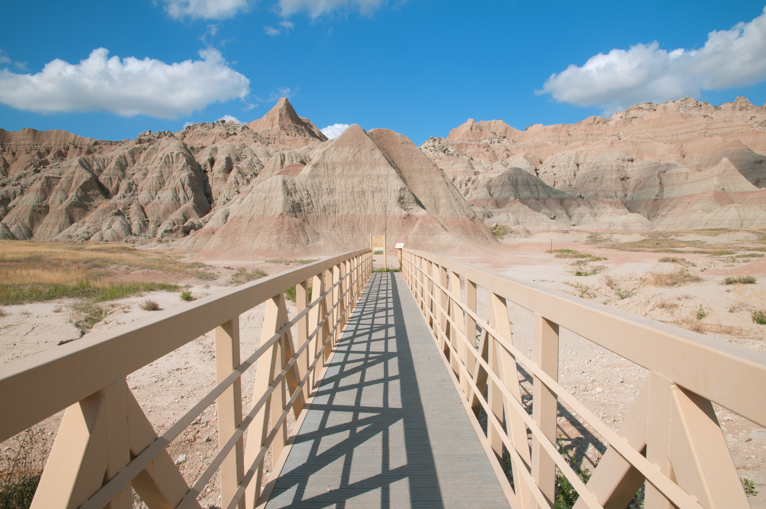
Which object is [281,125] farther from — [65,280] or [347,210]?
[65,280]

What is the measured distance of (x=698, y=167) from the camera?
8688cm

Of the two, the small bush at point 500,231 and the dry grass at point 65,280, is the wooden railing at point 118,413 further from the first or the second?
the small bush at point 500,231

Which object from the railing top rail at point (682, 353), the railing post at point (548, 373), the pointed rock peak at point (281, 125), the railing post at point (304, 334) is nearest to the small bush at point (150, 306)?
the railing post at point (304, 334)

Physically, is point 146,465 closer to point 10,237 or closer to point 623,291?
point 623,291

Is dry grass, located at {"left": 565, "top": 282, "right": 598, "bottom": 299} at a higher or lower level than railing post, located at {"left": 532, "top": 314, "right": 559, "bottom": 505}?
lower

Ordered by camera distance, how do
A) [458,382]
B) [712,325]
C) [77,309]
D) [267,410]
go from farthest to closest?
1. [77,309]
2. [712,325]
3. [458,382]
4. [267,410]

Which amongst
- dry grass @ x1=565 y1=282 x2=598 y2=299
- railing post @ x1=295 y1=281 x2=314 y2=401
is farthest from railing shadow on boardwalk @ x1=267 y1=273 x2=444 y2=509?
dry grass @ x1=565 y1=282 x2=598 y2=299

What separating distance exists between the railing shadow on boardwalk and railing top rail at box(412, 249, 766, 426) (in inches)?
63.9

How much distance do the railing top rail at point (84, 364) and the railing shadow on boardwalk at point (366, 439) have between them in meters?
1.53

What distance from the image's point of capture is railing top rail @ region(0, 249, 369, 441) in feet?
2.94

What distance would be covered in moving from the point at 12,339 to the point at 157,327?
11173 millimetres

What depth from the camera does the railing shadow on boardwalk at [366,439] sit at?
254 centimetres

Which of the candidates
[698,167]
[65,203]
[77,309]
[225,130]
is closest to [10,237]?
[65,203]

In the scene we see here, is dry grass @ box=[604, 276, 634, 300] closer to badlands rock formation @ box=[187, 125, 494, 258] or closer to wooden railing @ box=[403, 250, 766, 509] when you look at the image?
wooden railing @ box=[403, 250, 766, 509]
